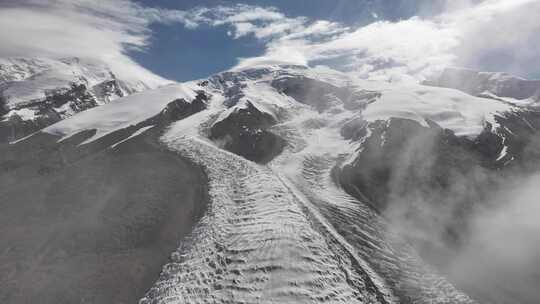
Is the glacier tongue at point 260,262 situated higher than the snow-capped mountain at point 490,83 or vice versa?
the snow-capped mountain at point 490,83

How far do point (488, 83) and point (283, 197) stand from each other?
531 ft

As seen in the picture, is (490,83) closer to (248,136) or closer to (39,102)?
(248,136)

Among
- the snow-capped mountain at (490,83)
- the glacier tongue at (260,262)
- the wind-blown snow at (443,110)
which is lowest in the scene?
the glacier tongue at (260,262)

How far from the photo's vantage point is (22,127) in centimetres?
7144

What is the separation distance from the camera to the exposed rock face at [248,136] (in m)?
42.3

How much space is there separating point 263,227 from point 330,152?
2336cm

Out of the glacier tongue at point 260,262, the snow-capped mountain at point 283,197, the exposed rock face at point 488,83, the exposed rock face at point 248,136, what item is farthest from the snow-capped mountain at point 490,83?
the glacier tongue at point 260,262

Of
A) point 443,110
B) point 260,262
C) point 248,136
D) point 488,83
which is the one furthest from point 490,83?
point 260,262

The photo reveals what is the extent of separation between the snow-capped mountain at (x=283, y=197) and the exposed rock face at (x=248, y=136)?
32 cm

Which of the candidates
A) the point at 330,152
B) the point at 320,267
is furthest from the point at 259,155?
the point at 320,267

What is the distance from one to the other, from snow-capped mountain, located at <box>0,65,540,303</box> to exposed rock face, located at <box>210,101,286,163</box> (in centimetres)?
32

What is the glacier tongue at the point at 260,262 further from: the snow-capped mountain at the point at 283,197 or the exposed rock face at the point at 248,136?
the exposed rock face at the point at 248,136

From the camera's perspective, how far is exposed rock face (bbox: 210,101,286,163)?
4234cm

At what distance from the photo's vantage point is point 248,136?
154 feet
